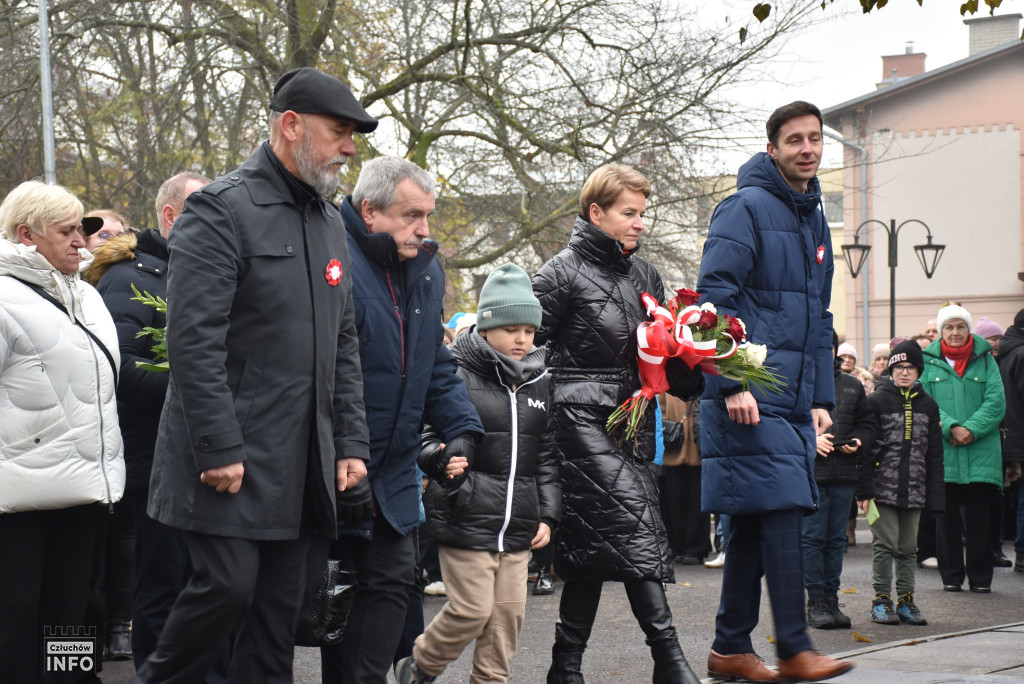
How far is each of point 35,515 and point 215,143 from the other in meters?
13.7

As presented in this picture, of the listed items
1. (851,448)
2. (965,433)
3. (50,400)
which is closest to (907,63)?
(965,433)

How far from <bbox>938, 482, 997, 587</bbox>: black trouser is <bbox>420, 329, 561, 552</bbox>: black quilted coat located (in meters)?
5.56

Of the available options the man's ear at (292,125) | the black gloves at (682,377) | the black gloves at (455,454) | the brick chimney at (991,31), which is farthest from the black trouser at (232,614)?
the brick chimney at (991,31)

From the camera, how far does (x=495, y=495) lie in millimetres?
5156

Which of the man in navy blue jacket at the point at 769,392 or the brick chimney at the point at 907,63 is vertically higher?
the brick chimney at the point at 907,63

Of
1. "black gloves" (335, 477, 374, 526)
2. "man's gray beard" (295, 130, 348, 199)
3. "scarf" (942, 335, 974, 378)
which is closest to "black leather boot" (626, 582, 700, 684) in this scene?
"black gloves" (335, 477, 374, 526)

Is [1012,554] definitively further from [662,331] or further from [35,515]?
[35,515]

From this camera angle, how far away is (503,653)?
521 centimetres

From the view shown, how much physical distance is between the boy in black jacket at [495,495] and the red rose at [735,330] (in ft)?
2.56

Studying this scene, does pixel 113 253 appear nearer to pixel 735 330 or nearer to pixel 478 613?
pixel 478 613

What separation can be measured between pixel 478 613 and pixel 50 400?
5.96 ft

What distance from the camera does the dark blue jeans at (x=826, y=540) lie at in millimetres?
8117

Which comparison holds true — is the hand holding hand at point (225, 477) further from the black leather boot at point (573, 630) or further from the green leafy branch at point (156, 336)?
the black leather boot at point (573, 630)

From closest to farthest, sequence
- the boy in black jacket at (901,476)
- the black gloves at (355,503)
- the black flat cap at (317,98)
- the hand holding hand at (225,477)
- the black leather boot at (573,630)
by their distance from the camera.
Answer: the hand holding hand at (225,477) < the black flat cap at (317,98) < the black gloves at (355,503) < the black leather boot at (573,630) < the boy in black jacket at (901,476)
